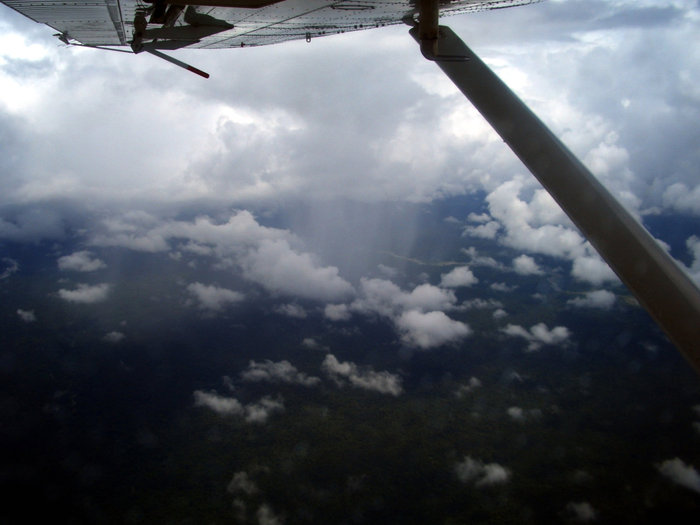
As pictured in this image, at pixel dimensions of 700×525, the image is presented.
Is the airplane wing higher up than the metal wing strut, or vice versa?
the airplane wing

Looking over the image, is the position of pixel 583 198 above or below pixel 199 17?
below

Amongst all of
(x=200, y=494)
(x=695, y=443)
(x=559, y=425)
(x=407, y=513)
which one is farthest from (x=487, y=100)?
(x=695, y=443)

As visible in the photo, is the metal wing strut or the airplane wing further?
the airplane wing

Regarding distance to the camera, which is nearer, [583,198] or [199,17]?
[583,198]

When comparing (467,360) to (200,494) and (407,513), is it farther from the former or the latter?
(200,494)
